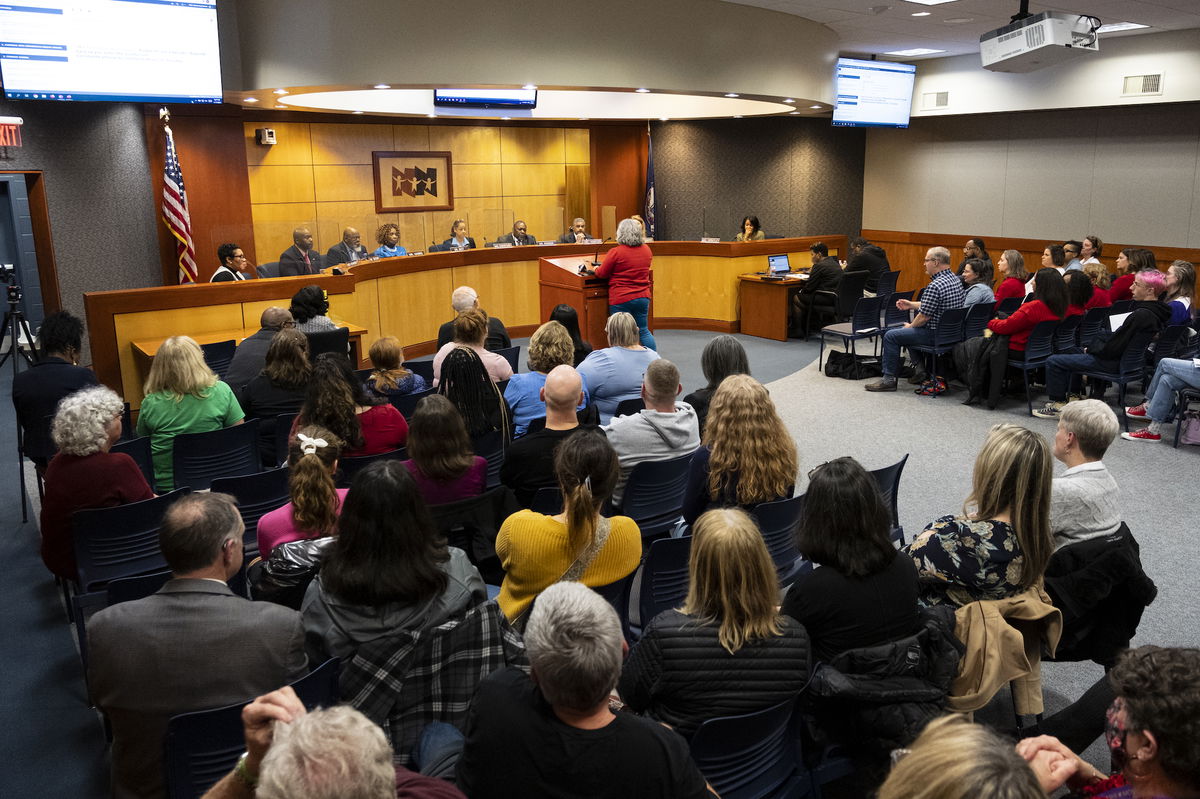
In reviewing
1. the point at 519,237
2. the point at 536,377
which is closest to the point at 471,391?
the point at 536,377

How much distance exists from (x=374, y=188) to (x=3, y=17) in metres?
5.79

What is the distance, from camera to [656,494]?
166 inches

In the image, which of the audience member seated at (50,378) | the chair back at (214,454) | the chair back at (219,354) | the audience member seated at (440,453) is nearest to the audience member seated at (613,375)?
the audience member seated at (440,453)

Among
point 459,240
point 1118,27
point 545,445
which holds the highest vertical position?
point 1118,27

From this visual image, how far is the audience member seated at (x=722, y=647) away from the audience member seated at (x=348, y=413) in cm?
228

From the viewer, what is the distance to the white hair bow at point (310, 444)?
3250mm

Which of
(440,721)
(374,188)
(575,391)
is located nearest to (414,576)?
(440,721)

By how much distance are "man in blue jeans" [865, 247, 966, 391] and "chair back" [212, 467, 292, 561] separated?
6.50 m

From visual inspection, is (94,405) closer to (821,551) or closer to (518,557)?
(518,557)

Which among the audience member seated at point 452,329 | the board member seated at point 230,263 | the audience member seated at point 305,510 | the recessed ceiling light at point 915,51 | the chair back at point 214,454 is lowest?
the chair back at point 214,454

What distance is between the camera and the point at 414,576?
8.11 ft

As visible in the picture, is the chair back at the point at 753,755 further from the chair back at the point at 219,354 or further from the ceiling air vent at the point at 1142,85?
the ceiling air vent at the point at 1142,85

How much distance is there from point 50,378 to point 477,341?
7.98 feet

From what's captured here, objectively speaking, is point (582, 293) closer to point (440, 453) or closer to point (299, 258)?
point (299, 258)
